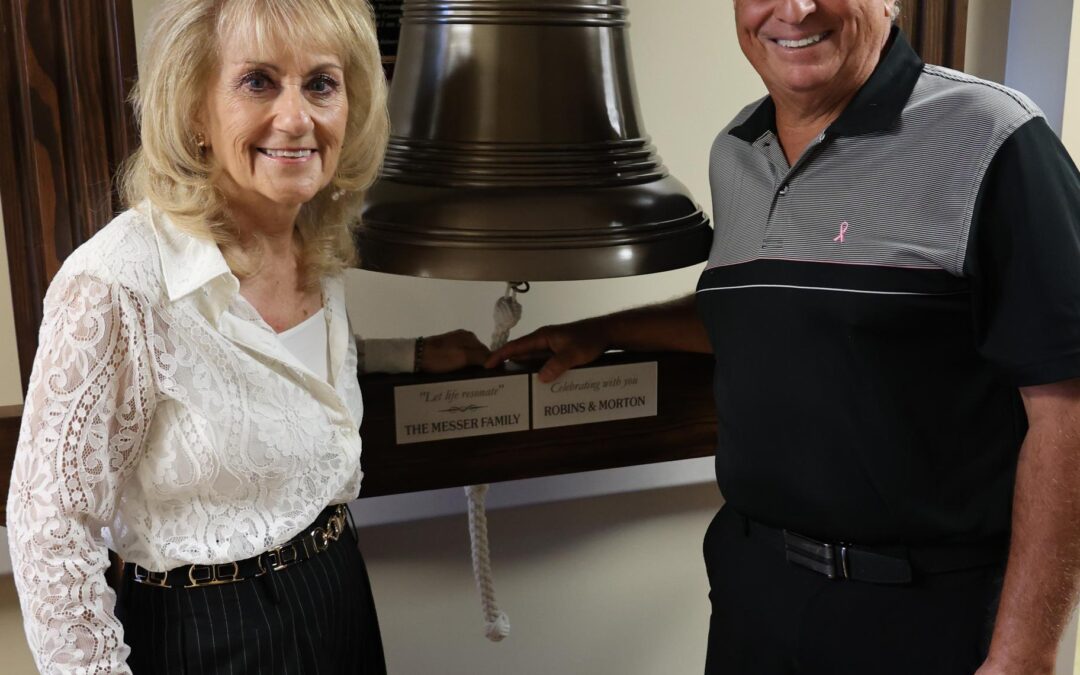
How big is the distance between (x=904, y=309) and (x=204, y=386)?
0.74 m

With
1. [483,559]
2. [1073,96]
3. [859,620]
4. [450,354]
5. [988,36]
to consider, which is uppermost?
[988,36]

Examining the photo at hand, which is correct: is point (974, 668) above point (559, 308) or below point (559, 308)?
below

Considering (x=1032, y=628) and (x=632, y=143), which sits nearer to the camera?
(x=1032, y=628)

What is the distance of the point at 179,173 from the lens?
3.83ft

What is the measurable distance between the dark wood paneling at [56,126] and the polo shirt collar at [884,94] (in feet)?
2.74

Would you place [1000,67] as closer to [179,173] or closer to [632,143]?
[632,143]

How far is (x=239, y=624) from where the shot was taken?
123 cm

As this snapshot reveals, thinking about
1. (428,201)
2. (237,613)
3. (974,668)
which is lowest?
(974,668)

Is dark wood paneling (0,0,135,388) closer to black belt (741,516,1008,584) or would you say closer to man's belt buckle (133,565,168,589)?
man's belt buckle (133,565,168,589)

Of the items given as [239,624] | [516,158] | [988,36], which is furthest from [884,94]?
[988,36]

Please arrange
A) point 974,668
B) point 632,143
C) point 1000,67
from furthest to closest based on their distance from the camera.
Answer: point 1000,67 → point 632,143 → point 974,668

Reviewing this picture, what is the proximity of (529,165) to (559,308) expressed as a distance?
0.71 meters

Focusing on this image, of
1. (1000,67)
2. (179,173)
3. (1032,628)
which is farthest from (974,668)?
(1000,67)

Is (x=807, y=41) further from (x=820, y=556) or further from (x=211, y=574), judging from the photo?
(x=211, y=574)
